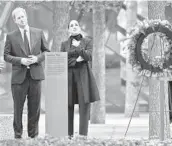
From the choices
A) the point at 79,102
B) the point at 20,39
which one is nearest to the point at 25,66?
the point at 20,39

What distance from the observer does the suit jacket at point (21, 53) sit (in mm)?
10477

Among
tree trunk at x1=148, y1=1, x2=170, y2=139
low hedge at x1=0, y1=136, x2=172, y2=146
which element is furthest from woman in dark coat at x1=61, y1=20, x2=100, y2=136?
low hedge at x1=0, y1=136, x2=172, y2=146

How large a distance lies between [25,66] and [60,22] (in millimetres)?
5446

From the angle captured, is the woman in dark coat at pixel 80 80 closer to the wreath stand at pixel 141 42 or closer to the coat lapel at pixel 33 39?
the coat lapel at pixel 33 39

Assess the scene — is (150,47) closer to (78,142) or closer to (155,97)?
(155,97)

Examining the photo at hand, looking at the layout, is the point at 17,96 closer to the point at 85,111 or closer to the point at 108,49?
the point at 85,111

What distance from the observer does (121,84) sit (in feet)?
95.1

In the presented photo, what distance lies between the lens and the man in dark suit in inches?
412

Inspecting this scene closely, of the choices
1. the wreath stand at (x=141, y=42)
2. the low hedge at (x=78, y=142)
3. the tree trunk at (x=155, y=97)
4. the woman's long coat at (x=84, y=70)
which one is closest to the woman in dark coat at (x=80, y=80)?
the woman's long coat at (x=84, y=70)

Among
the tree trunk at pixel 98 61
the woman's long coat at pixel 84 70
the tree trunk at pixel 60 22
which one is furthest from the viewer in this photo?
the tree trunk at pixel 98 61

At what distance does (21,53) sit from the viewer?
10656 mm

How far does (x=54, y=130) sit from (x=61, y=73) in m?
0.90

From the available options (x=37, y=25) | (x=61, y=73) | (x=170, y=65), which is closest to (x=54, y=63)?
(x=61, y=73)

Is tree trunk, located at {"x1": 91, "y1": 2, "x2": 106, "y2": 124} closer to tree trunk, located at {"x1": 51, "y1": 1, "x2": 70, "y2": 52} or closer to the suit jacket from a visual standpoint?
tree trunk, located at {"x1": 51, "y1": 1, "x2": 70, "y2": 52}
